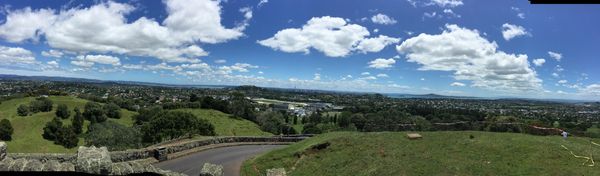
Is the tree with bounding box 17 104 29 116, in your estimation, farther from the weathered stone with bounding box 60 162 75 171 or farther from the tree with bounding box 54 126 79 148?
the weathered stone with bounding box 60 162 75 171

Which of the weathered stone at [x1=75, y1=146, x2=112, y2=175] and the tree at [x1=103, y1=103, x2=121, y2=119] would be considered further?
the tree at [x1=103, y1=103, x2=121, y2=119]

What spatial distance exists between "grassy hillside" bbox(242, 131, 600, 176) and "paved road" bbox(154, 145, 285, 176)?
46.8 inches

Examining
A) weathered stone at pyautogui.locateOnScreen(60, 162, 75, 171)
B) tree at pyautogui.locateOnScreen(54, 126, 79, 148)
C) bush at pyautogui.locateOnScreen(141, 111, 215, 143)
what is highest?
weathered stone at pyautogui.locateOnScreen(60, 162, 75, 171)

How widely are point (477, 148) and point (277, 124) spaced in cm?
8228

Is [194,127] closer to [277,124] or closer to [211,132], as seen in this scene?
[211,132]

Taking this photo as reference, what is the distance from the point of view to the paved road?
25.5 meters

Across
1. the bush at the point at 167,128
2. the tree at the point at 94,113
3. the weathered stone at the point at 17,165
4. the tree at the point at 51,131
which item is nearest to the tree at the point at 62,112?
the tree at the point at 94,113

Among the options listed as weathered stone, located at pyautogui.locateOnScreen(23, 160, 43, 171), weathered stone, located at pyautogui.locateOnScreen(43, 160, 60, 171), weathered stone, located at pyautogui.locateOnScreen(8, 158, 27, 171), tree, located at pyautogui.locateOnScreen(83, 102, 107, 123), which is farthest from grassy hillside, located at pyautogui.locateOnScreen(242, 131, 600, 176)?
tree, located at pyautogui.locateOnScreen(83, 102, 107, 123)

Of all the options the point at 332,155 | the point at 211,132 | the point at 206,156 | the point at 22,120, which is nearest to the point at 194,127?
the point at 211,132

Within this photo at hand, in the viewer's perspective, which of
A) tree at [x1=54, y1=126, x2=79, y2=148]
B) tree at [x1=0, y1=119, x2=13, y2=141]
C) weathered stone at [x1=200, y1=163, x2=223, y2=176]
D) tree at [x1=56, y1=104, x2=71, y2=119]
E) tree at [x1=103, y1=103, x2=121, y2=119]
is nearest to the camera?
weathered stone at [x1=200, y1=163, x2=223, y2=176]

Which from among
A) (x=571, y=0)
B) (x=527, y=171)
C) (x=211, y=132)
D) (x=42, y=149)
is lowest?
(x=42, y=149)

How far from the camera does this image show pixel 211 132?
220 feet

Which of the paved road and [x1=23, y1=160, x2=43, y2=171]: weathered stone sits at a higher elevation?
[x1=23, y1=160, x2=43, y2=171]: weathered stone

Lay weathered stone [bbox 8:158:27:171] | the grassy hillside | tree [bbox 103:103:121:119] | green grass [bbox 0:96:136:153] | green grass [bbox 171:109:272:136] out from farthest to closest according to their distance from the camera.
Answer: tree [bbox 103:103:121:119] → green grass [bbox 171:109:272:136] → green grass [bbox 0:96:136:153] → the grassy hillside → weathered stone [bbox 8:158:27:171]
